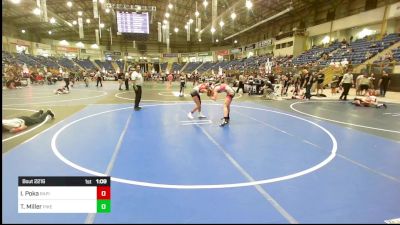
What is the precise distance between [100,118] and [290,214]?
24.2 feet

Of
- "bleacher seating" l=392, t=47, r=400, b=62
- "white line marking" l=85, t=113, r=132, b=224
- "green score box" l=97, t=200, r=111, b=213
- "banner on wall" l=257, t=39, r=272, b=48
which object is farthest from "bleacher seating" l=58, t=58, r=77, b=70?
"green score box" l=97, t=200, r=111, b=213

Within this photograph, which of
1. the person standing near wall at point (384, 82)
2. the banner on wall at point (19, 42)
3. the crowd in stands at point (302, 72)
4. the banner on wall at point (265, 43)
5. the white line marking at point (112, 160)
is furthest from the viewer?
the banner on wall at point (265, 43)

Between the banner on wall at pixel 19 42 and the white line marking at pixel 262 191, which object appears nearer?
the white line marking at pixel 262 191

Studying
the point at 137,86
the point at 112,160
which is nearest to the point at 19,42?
the point at 137,86

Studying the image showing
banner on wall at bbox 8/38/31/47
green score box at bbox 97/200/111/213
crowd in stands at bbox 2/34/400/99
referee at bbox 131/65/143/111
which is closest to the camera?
green score box at bbox 97/200/111/213

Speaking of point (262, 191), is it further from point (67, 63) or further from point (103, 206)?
point (67, 63)

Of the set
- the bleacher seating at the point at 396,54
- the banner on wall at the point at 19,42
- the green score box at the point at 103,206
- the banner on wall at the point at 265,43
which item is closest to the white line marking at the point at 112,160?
the green score box at the point at 103,206

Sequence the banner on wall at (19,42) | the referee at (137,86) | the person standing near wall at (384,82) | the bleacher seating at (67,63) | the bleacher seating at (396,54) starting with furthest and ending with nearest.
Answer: the bleacher seating at (67,63) → the banner on wall at (19,42) → the bleacher seating at (396,54) → the person standing near wall at (384,82) → the referee at (137,86)

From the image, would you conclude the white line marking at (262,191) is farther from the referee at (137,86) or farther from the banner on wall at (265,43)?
the banner on wall at (265,43)

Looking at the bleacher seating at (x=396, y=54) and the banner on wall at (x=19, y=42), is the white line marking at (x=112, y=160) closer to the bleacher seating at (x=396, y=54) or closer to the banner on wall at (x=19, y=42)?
the bleacher seating at (x=396, y=54)

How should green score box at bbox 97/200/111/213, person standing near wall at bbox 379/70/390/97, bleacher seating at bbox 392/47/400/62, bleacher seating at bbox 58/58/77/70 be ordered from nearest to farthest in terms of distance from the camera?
green score box at bbox 97/200/111/213
person standing near wall at bbox 379/70/390/97
bleacher seating at bbox 392/47/400/62
bleacher seating at bbox 58/58/77/70
